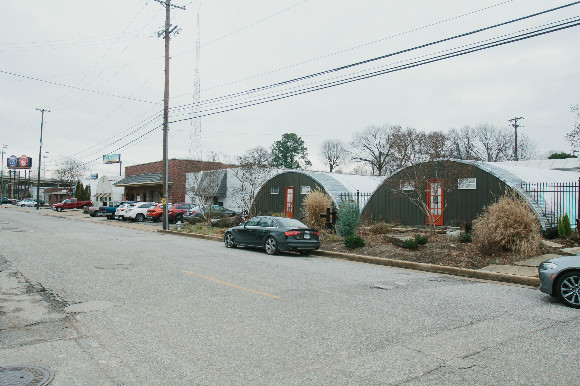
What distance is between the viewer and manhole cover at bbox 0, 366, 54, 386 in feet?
13.5

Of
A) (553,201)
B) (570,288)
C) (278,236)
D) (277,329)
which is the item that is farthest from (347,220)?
(277,329)

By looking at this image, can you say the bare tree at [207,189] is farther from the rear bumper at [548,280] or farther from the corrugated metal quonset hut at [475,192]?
the rear bumper at [548,280]

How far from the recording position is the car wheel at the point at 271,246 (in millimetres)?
15750

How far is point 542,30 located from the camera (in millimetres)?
11031

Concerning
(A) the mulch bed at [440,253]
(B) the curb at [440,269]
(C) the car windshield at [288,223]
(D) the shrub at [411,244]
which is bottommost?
(B) the curb at [440,269]

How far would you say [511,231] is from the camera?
12.9 metres

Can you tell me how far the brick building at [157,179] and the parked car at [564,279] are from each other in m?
33.3

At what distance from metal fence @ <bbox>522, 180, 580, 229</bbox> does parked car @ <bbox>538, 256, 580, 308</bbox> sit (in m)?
10.6

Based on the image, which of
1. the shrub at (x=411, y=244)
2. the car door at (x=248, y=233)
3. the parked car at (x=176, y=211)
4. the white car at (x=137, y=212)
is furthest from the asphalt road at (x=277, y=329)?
the white car at (x=137, y=212)

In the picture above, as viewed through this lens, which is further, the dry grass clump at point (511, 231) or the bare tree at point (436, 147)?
the bare tree at point (436, 147)

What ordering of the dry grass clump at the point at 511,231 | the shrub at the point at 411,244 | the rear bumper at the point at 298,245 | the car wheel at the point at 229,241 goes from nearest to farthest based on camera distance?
the dry grass clump at the point at 511,231
the shrub at the point at 411,244
the rear bumper at the point at 298,245
the car wheel at the point at 229,241

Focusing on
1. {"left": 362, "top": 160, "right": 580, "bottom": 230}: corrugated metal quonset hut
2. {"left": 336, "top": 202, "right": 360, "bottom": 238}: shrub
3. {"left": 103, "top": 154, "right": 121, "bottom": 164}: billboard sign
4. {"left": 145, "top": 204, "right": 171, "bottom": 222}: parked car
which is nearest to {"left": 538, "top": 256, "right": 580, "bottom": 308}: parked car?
{"left": 362, "top": 160, "right": 580, "bottom": 230}: corrugated metal quonset hut

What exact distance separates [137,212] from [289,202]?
13644 millimetres

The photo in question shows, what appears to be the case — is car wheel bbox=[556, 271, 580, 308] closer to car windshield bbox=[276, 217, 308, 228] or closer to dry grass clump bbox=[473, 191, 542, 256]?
dry grass clump bbox=[473, 191, 542, 256]
